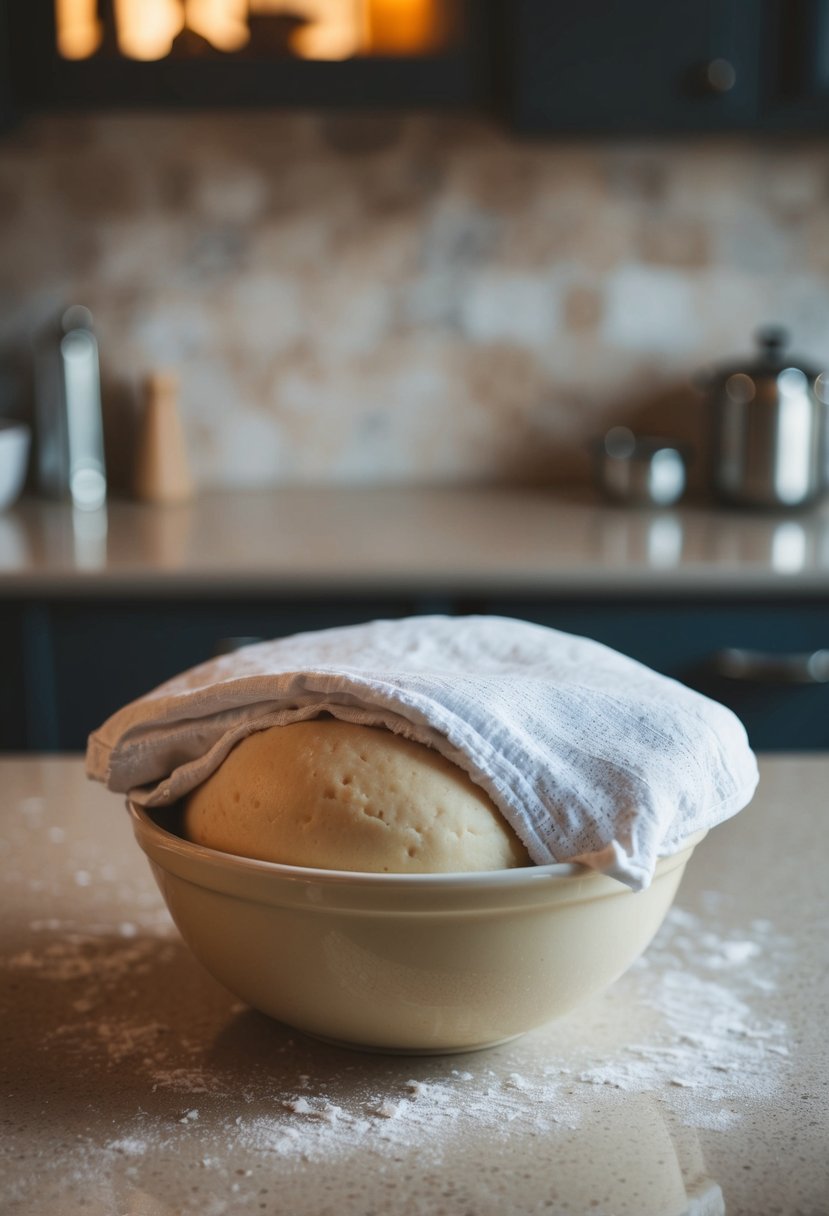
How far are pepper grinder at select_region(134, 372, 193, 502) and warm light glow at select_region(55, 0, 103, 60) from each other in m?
0.54

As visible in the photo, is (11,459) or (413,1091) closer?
(413,1091)

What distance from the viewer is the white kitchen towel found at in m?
0.62

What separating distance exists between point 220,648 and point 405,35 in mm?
975

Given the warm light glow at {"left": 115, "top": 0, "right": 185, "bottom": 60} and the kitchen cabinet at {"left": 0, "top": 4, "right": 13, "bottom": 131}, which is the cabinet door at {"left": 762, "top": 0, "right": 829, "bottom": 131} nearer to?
the warm light glow at {"left": 115, "top": 0, "right": 185, "bottom": 60}

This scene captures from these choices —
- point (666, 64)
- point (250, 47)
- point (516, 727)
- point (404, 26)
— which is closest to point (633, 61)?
point (666, 64)

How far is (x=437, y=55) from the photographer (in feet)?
6.74

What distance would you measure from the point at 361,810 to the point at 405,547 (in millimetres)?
1384

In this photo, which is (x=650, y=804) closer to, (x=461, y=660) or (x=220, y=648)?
(x=461, y=660)

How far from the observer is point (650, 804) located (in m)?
0.61

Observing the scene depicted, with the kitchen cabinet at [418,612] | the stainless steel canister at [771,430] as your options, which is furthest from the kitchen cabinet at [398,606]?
the stainless steel canister at [771,430]

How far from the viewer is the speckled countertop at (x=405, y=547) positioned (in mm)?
1854

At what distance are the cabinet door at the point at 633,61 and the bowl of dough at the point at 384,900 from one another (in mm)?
1641

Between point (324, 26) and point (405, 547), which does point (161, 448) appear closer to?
point (405, 547)

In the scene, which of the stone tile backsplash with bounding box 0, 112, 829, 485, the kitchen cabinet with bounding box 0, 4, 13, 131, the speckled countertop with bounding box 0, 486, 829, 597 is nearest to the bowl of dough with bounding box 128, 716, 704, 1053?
the speckled countertop with bounding box 0, 486, 829, 597
